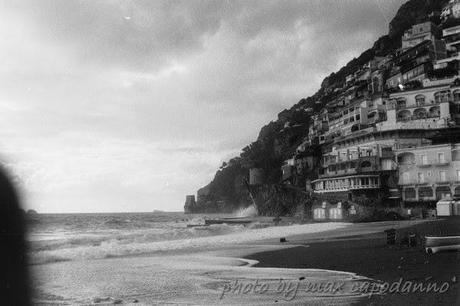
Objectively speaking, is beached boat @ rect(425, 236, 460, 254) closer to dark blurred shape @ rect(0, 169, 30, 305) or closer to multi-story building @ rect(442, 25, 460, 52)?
dark blurred shape @ rect(0, 169, 30, 305)

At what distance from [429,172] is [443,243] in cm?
4322

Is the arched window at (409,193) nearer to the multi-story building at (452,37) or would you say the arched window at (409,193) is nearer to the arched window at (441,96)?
the arched window at (441,96)

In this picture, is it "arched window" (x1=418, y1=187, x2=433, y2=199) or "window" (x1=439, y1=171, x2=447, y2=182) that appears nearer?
"window" (x1=439, y1=171, x2=447, y2=182)

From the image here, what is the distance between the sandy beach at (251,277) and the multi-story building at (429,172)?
38441 millimetres

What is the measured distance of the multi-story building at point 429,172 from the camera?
5628 cm

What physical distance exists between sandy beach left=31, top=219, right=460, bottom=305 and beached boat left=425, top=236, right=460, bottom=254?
18.8 inches

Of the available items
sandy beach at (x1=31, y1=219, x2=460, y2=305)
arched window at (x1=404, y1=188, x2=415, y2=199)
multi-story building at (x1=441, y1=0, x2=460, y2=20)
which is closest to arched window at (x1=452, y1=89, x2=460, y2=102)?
arched window at (x1=404, y1=188, x2=415, y2=199)

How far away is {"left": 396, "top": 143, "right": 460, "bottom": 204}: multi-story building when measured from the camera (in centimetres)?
5628

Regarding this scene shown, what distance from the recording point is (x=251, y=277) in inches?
619

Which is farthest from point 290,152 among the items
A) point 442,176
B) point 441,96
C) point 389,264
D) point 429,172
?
point 389,264

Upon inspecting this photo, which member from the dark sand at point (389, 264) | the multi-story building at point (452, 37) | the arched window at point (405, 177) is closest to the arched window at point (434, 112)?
the arched window at point (405, 177)

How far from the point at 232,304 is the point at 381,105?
242ft

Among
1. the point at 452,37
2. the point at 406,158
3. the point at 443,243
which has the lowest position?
the point at 443,243

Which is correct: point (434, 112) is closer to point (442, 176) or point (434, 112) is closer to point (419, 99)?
point (419, 99)
